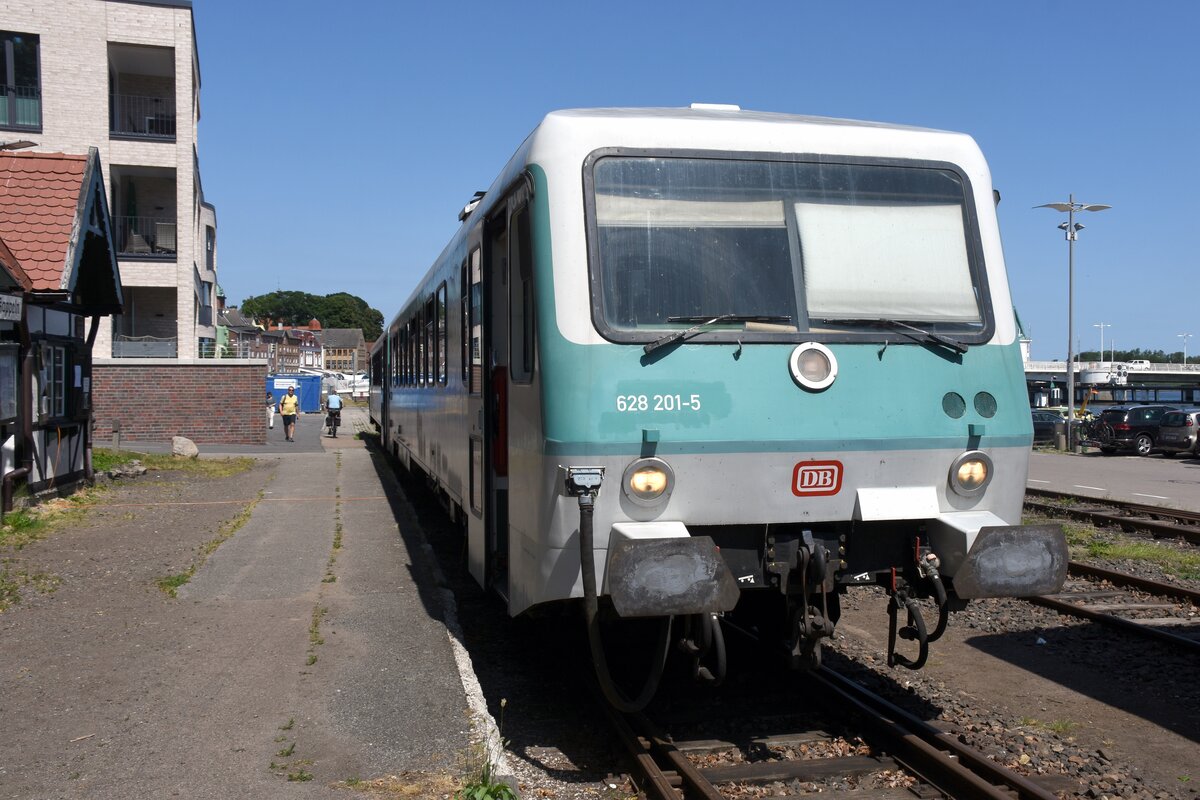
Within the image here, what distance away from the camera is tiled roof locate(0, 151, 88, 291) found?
1367 cm

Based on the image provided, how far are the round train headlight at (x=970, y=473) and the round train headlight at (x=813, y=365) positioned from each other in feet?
2.56

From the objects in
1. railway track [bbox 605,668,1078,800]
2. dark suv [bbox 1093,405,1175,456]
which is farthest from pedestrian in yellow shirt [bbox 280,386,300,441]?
railway track [bbox 605,668,1078,800]

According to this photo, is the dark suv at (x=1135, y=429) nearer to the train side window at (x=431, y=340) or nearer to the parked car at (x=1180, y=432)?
the parked car at (x=1180, y=432)

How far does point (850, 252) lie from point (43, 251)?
39.8 ft

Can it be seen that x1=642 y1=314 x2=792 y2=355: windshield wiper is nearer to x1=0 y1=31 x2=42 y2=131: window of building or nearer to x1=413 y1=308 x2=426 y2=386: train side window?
x1=413 y1=308 x2=426 y2=386: train side window

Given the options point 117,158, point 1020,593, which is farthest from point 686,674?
point 117,158

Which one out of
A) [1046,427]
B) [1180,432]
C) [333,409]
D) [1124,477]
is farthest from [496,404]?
[1046,427]

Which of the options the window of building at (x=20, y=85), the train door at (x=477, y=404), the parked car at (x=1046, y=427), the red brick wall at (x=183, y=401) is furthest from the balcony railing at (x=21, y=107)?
the parked car at (x=1046, y=427)

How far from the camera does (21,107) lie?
28.3m

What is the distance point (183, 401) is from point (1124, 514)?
2257 cm

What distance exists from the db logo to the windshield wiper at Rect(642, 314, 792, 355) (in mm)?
718

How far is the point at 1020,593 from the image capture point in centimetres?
490

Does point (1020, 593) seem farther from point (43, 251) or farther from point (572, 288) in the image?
point (43, 251)

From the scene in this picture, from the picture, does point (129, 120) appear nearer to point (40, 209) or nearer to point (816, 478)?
point (40, 209)
